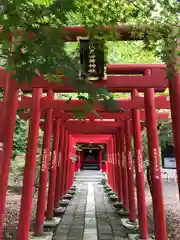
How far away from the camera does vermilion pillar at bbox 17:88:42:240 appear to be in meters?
5.20

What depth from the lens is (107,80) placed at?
15.5 feet

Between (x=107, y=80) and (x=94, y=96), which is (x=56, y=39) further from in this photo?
(x=107, y=80)

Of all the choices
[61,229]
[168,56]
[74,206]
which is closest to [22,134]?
[74,206]

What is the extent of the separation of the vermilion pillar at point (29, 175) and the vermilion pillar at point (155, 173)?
238 cm

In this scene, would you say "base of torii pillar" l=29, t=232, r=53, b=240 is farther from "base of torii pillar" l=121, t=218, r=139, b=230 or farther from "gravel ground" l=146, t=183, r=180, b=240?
"gravel ground" l=146, t=183, r=180, b=240

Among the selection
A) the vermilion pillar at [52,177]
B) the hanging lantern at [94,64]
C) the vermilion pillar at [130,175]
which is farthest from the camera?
the vermilion pillar at [52,177]

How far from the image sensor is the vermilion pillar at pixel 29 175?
5.20 metres

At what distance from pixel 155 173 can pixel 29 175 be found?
2506 mm

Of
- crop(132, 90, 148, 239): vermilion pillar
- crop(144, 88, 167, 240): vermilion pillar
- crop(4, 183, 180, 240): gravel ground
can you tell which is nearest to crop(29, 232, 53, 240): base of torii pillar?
crop(4, 183, 180, 240): gravel ground

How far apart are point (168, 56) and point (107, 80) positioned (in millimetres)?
2247

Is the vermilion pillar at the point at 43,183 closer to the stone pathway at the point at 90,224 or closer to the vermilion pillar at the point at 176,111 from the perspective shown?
the stone pathway at the point at 90,224

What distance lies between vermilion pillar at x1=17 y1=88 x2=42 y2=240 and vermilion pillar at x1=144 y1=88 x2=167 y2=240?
2.38 metres

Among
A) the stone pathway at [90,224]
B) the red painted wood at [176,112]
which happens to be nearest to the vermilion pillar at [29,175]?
the stone pathway at [90,224]

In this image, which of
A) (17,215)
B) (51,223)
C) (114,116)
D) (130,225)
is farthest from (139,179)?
(17,215)
